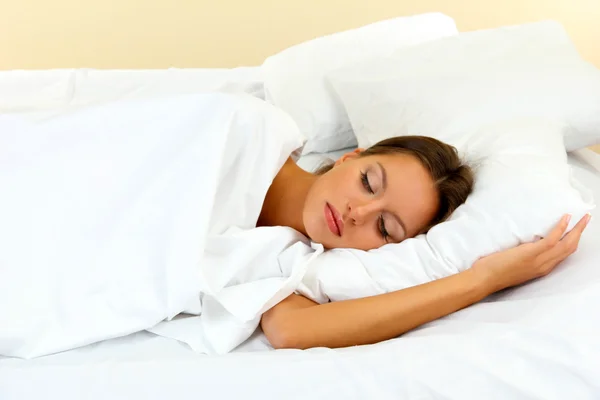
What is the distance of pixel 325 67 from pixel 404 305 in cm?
101

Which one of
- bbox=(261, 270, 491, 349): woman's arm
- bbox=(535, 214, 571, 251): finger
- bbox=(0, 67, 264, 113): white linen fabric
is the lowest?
bbox=(261, 270, 491, 349): woman's arm

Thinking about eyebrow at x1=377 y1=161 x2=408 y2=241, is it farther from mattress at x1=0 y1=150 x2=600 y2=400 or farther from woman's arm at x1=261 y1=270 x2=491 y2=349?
mattress at x1=0 y1=150 x2=600 y2=400

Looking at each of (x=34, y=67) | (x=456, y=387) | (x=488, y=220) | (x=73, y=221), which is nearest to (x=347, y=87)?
(x=488, y=220)

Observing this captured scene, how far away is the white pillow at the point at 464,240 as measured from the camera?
0.96 meters

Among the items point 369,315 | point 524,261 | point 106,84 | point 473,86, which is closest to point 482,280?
point 524,261

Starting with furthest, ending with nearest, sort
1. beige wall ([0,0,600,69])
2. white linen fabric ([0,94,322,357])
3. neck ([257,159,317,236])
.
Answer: beige wall ([0,0,600,69]), neck ([257,159,317,236]), white linen fabric ([0,94,322,357])

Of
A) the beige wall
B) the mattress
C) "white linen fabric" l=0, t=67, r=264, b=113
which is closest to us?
the mattress

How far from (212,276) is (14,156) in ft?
1.26

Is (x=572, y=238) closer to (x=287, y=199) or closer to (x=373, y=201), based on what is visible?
(x=373, y=201)

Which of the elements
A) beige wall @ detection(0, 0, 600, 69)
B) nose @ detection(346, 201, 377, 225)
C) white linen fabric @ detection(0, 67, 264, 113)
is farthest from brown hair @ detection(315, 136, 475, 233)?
beige wall @ detection(0, 0, 600, 69)

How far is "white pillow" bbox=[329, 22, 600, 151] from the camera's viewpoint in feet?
4.59

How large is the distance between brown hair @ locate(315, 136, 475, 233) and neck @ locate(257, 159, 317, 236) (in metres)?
0.15

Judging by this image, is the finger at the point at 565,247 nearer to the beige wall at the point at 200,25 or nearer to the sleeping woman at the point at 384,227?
the sleeping woman at the point at 384,227

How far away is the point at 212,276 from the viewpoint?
95 centimetres
